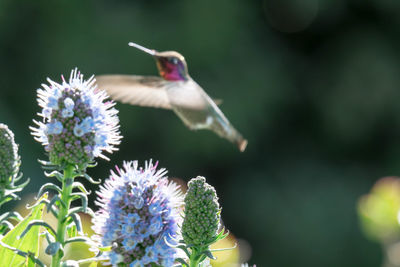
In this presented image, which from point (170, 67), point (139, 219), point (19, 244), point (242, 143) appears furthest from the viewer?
point (170, 67)

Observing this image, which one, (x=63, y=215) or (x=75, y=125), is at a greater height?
(x=75, y=125)

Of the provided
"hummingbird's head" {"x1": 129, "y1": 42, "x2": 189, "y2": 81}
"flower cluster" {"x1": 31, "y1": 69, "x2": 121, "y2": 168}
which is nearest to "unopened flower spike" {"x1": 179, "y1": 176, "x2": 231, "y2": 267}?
"flower cluster" {"x1": 31, "y1": 69, "x2": 121, "y2": 168}

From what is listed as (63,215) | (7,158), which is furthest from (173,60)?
(63,215)

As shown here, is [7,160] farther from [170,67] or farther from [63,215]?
[170,67]

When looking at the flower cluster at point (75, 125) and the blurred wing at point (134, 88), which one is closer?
the flower cluster at point (75, 125)

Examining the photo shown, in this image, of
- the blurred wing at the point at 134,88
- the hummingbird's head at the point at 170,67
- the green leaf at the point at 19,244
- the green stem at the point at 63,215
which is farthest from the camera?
the hummingbird's head at the point at 170,67

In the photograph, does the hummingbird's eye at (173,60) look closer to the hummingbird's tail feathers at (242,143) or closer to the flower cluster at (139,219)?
the hummingbird's tail feathers at (242,143)

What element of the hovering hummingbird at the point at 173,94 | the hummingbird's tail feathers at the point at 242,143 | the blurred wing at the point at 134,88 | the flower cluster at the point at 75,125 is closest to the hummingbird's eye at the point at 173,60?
the hovering hummingbird at the point at 173,94

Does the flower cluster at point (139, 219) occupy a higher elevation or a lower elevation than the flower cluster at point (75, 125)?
lower
